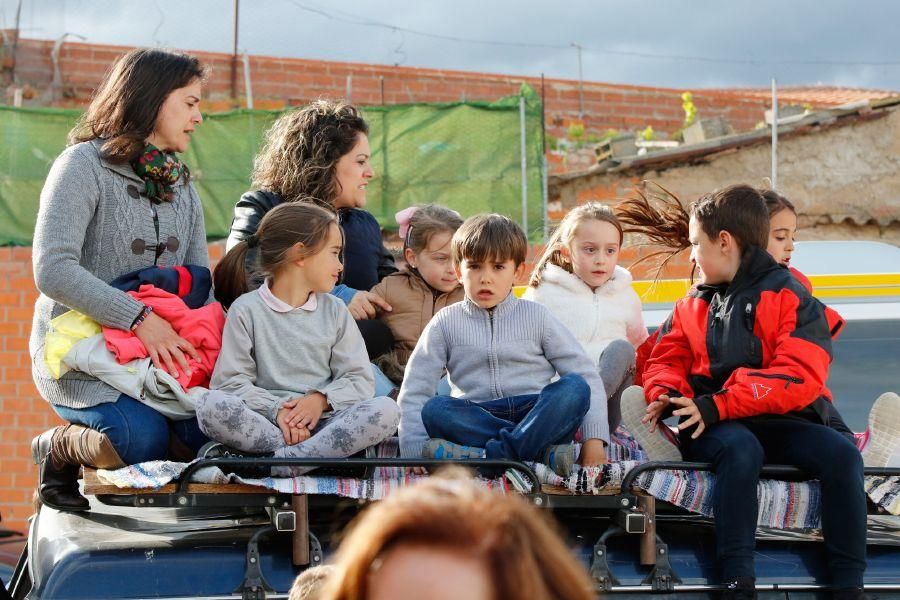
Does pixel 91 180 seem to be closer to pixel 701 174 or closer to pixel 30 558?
pixel 30 558

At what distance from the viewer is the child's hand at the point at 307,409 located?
3.48 m

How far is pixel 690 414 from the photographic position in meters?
3.50

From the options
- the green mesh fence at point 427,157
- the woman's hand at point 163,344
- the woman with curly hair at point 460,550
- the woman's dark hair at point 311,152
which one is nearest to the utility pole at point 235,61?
the green mesh fence at point 427,157

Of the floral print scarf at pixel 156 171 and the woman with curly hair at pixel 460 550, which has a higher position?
the floral print scarf at pixel 156 171

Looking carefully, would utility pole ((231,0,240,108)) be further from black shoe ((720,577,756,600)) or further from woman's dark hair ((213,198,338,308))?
black shoe ((720,577,756,600))

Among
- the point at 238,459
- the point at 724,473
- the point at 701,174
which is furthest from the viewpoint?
the point at 701,174

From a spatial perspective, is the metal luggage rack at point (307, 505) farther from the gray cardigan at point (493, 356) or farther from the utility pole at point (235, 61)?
the utility pole at point (235, 61)

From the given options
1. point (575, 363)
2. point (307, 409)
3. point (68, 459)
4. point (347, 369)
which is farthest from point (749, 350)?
point (68, 459)

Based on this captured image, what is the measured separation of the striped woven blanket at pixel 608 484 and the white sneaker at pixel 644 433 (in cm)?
21

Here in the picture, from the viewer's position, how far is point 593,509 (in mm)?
3471

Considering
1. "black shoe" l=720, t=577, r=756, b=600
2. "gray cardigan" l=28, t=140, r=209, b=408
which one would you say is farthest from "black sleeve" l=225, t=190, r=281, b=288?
"black shoe" l=720, t=577, r=756, b=600

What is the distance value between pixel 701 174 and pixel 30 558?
8915 mm

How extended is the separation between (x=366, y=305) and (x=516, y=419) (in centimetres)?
86

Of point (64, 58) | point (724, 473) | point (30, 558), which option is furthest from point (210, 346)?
point (64, 58)
